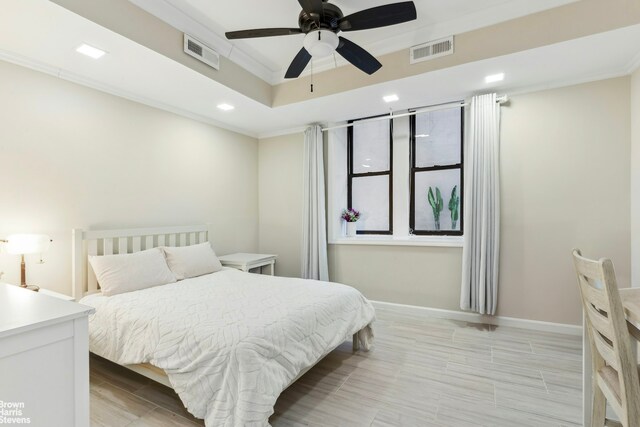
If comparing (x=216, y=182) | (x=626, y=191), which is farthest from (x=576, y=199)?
(x=216, y=182)

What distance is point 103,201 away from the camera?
3080 millimetres

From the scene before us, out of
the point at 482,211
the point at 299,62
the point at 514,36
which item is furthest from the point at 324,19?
the point at 482,211

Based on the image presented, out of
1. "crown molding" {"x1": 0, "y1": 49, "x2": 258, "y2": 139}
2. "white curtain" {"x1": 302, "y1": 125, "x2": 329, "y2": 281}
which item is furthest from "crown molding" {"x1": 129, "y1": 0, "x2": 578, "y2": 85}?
"white curtain" {"x1": 302, "y1": 125, "x2": 329, "y2": 281}

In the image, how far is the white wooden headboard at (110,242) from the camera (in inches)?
110

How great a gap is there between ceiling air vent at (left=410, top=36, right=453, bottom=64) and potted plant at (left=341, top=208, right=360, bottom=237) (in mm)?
2127

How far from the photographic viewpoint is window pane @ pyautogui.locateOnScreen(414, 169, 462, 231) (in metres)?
3.96

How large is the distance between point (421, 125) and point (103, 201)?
377cm

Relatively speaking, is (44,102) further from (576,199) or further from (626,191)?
(626,191)

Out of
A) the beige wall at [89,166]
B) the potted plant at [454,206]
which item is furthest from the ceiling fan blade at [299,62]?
the potted plant at [454,206]

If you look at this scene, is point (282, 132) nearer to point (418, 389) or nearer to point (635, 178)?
point (418, 389)

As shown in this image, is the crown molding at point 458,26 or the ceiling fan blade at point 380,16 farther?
the crown molding at point 458,26

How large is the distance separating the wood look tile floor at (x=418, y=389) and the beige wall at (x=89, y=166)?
50.7 inches

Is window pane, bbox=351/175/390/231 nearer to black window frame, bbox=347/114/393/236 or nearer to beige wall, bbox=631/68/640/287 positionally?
black window frame, bbox=347/114/393/236

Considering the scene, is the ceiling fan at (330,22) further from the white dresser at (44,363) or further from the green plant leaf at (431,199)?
the green plant leaf at (431,199)
